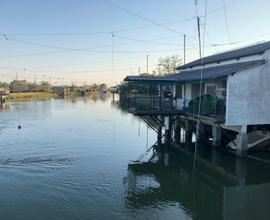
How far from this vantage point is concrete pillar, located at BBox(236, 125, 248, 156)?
65.0ft

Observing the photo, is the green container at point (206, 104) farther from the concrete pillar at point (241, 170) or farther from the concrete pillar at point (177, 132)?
the concrete pillar at point (177, 132)

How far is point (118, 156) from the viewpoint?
2203 cm

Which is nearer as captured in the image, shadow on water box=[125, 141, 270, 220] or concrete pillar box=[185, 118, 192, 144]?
shadow on water box=[125, 141, 270, 220]

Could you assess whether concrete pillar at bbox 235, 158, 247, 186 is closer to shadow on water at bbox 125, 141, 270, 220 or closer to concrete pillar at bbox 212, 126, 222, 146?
shadow on water at bbox 125, 141, 270, 220

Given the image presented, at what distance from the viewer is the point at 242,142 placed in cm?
1994

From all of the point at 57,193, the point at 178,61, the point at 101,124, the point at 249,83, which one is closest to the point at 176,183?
the point at 57,193

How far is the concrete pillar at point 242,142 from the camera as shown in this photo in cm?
1981

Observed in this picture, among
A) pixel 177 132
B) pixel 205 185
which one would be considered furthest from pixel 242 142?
pixel 177 132

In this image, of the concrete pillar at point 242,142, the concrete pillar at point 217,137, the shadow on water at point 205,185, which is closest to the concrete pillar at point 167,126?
the shadow on water at point 205,185

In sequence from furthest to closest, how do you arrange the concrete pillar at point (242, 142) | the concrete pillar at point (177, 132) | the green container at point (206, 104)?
the concrete pillar at point (177, 132), the green container at point (206, 104), the concrete pillar at point (242, 142)

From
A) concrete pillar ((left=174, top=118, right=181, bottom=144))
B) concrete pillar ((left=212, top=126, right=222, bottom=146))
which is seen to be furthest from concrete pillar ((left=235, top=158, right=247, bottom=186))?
concrete pillar ((left=174, top=118, right=181, bottom=144))

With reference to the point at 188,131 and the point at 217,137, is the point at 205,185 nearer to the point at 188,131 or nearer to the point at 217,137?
the point at 217,137

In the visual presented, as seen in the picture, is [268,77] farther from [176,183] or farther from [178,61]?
[178,61]

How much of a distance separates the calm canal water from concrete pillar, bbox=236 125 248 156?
25.3 inches
